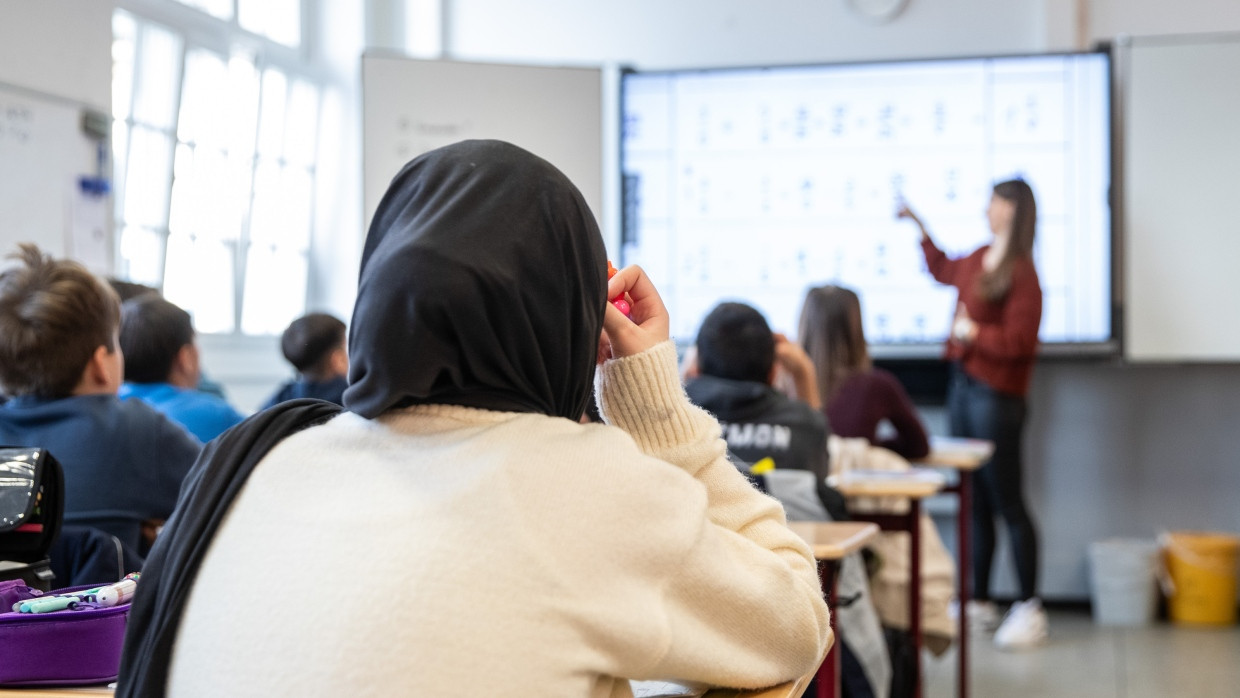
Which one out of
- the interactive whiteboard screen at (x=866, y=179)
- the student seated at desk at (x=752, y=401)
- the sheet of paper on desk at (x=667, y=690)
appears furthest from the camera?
the interactive whiteboard screen at (x=866, y=179)

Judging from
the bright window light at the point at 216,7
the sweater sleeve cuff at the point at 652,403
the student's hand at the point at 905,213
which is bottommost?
the sweater sleeve cuff at the point at 652,403

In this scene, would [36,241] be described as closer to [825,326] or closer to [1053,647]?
[825,326]

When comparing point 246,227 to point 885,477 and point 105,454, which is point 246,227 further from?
point 105,454

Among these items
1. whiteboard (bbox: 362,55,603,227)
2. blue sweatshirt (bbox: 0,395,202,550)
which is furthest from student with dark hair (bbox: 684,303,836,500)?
whiteboard (bbox: 362,55,603,227)

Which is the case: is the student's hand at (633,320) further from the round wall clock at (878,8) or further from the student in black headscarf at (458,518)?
the round wall clock at (878,8)

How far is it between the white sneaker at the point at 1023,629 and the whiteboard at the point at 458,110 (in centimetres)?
230

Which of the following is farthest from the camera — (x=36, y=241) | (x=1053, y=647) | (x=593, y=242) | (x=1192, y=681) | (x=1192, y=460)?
(x=1192, y=460)

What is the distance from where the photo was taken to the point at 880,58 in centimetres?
528

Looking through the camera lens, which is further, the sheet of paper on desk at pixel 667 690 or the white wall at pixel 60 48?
the white wall at pixel 60 48

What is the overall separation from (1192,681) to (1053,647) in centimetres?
66

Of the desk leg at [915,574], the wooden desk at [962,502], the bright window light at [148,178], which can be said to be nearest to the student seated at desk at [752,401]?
the desk leg at [915,574]

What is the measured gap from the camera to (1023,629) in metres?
4.62

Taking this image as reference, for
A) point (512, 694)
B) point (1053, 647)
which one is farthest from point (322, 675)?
point (1053, 647)

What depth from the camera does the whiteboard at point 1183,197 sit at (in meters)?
4.89
